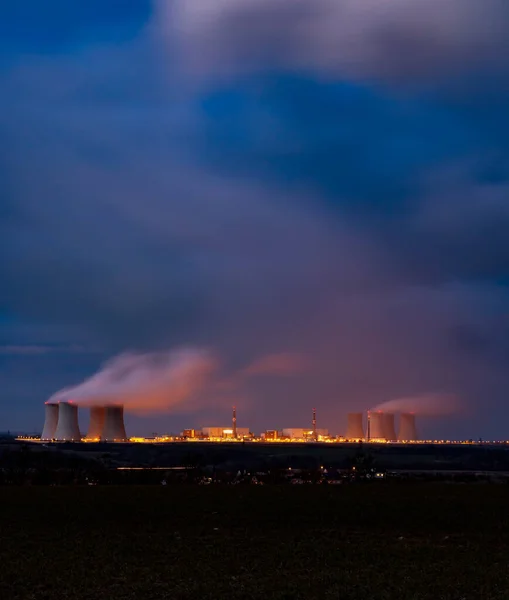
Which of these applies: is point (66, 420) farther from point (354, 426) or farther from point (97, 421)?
point (354, 426)

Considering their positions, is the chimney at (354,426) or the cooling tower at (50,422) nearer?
the cooling tower at (50,422)

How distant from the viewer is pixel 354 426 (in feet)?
633

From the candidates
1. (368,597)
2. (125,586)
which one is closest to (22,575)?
(125,586)

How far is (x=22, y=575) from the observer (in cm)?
1491

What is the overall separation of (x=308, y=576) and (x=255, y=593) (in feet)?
5.32

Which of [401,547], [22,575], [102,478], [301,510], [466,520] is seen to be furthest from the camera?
[102,478]

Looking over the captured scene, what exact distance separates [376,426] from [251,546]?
7225 inches

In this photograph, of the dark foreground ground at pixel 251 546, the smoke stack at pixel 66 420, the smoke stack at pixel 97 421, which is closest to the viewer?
the dark foreground ground at pixel 251 546

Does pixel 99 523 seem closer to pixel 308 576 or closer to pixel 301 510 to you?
pixel 301 510

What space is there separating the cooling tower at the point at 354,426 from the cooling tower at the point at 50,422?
66716 millimetres

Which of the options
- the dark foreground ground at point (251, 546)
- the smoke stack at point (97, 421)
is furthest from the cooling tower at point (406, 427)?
the dark foreground ground at point (251, 546)

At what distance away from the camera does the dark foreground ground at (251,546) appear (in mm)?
14125

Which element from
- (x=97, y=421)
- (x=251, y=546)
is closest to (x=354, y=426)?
(x=97, y=421)

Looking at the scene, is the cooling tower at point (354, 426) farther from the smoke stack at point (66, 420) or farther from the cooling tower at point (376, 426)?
the smoke stack at point (66, 420)
